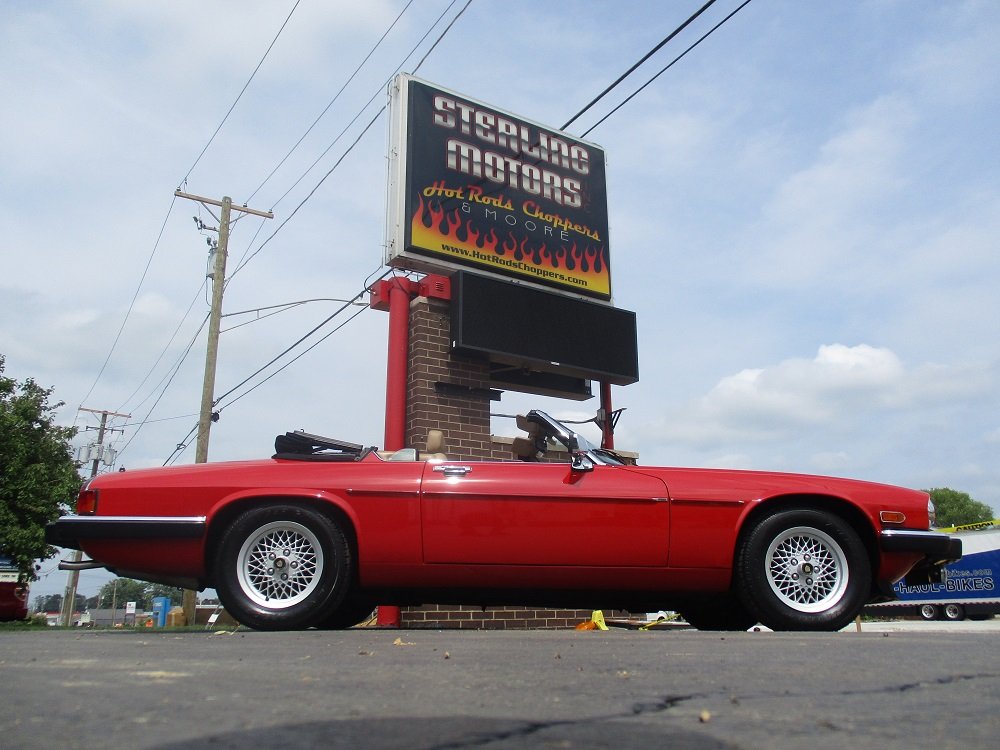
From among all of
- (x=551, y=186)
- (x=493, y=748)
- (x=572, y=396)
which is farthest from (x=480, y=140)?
(x=493, y=748)

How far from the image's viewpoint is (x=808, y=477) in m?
4.75

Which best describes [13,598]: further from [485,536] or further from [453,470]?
[485,536]

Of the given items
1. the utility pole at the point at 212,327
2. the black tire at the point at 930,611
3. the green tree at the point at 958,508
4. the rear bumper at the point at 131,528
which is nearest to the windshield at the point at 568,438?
the rear bumper at the point at 131,528

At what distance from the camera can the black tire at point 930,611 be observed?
22.9 m

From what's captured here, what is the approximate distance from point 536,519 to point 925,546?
7.24 ft

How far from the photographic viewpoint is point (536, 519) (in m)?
4.49

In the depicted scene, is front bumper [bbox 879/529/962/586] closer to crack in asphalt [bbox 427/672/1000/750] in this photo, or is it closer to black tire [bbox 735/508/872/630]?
black tire [bbox 735/508/872/630]

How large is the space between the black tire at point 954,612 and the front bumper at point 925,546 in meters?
20.4

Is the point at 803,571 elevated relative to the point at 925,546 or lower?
lower

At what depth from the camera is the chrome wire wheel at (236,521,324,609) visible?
440 cm

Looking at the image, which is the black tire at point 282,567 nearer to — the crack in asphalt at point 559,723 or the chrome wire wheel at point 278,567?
the chrome wire wheel at point 278,567

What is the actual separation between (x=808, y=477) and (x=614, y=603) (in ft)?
4.34

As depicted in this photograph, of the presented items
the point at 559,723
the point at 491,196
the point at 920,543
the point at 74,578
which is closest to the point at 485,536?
the point at 920,543

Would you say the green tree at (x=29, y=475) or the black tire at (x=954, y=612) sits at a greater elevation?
the green tree at (x=29, y=475)
